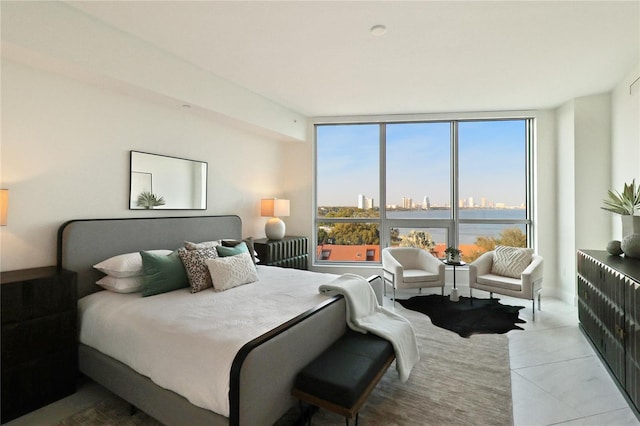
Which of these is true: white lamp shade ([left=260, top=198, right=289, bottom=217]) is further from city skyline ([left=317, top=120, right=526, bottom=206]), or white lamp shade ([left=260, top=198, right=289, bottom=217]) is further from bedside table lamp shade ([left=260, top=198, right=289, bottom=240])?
city skyline ([left=317, top=120, right=526, bottom=206])

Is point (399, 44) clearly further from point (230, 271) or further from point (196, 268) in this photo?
point (196, 268)

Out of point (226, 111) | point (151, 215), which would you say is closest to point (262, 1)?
point (226, 111)

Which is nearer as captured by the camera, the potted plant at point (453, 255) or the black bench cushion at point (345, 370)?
the black bench cushion at point (345, 370)

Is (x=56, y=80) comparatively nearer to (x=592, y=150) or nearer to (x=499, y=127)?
(x=499, y=127)

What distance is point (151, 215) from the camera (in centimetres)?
340

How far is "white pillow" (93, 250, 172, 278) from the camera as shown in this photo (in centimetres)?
262

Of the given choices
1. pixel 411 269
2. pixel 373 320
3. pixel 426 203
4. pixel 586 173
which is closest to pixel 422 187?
pixel 426 203

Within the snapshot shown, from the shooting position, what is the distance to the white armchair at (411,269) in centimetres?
434

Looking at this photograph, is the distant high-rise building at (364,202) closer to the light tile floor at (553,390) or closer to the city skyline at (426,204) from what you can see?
the city skyline at (426,204)

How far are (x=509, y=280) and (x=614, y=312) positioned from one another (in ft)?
5.49

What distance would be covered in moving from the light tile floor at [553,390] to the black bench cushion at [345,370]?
1.00 m

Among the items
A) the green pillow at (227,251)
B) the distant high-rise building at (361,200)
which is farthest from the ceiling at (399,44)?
the green pillow at (227,251)

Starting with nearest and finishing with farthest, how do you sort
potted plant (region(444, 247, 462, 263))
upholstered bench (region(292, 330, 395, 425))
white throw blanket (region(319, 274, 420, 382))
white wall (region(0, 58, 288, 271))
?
1. upholstered bench (region(292, 330, 395, 425))
2. white throw blanket (region(319, 274, 420, 382))
3. white wall (region(0, 58, 288, 271))
4. potted plant (region(444, 247, 462, 263))

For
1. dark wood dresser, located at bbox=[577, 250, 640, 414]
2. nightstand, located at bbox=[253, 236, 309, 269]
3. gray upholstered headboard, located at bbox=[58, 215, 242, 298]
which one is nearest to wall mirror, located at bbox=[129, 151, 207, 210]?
gray upholstered headboard, located at bbox=[58, 215, 242, 298]
